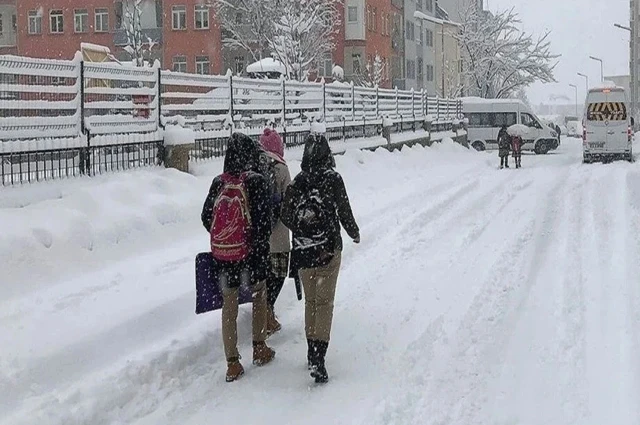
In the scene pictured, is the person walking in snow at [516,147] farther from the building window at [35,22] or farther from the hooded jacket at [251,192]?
the building window at [35,22]

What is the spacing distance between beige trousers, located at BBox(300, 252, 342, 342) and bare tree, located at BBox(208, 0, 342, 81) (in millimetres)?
35396

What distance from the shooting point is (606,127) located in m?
30.4

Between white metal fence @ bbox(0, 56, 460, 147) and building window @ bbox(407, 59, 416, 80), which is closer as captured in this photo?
white metal fence @ bbox(0, 56, 460, 147)

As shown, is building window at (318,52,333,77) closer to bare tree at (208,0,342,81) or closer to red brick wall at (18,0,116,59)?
bare tree at (208,0,342,81)

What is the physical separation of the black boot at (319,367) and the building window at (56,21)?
53.5m

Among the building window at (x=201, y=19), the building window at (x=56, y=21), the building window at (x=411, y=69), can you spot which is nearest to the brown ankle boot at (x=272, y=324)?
the building window at (x=201, y=19)

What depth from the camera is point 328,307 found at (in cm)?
657

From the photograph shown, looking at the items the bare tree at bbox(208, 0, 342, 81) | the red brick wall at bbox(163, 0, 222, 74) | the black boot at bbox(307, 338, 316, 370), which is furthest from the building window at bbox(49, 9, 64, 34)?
the black boot at bbox(307, 338, 316, 370)

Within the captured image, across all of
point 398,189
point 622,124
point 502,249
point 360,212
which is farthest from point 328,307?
point 622,124

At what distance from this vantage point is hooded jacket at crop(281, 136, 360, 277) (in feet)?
21.3

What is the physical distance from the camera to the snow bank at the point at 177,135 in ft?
44.2

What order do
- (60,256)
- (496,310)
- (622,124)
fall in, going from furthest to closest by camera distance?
(622,124)
(60,256)
(496,310)

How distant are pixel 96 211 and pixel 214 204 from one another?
13.6 ft

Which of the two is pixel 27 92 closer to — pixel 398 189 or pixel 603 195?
pixel 398 189
